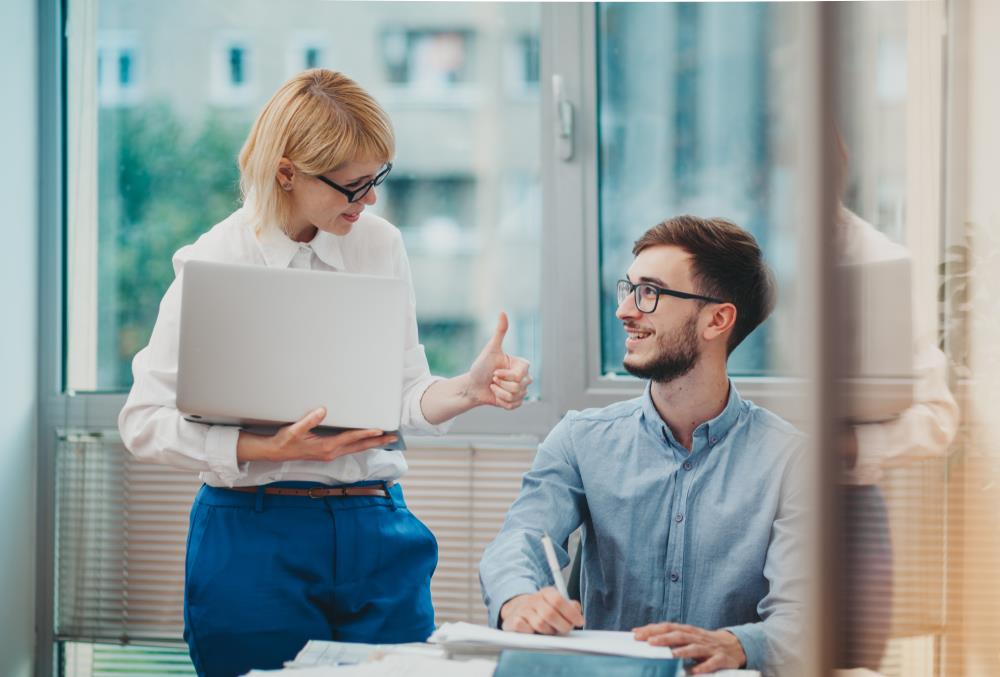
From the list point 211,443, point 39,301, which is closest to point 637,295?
point 211,443

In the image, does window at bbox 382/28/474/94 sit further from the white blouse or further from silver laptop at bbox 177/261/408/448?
silver laptop at bbox 177/261/408/448

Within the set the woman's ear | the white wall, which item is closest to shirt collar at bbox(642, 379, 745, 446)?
the woman's ear

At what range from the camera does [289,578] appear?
1652 millimetres

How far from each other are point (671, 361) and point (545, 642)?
65 cm

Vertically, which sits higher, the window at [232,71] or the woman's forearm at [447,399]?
the window at [232,71]

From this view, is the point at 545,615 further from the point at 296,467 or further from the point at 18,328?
the point at 18,328

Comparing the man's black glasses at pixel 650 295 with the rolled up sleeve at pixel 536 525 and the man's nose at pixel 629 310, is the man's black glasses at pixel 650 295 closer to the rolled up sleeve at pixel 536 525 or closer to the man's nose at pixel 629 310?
the man's nose at pixel 629 310

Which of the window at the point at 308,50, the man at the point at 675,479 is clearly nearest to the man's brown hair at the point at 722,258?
the man at the point at 675,479

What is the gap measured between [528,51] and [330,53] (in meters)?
0.57

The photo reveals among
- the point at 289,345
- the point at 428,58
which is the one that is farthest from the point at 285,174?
the point at 428,58

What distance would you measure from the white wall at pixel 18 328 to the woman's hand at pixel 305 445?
143 cm

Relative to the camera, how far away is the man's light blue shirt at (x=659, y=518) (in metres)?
1.55

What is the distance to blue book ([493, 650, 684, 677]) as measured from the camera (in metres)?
1.08

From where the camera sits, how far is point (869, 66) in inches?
20.9
